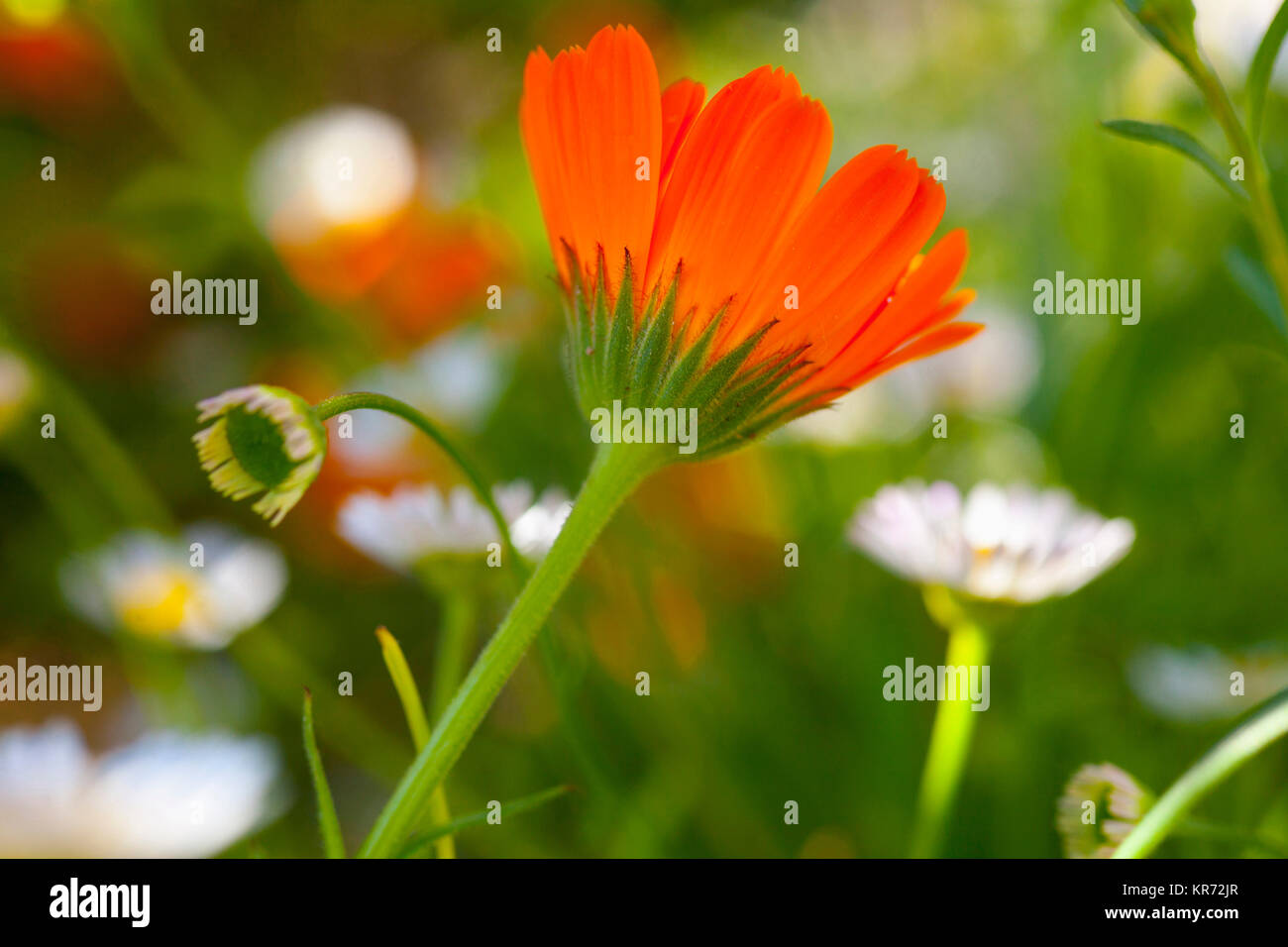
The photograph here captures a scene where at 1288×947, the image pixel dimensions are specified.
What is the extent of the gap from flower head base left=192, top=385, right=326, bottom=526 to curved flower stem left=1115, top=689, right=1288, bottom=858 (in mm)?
155

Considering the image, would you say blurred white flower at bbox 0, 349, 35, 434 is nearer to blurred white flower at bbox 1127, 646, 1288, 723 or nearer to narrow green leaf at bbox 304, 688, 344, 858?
narrow green leaf at bbox 304, 688, 344, 858

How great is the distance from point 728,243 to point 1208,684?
0.29 meters

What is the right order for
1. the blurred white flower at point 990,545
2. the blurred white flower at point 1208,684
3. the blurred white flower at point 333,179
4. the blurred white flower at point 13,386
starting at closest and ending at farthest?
1. the blurred white flower at point 990,545
2. the blurred white flower at point 1208,684
3. the blurred white flower at point 13,386
4. the blurred white flower at point 333,179

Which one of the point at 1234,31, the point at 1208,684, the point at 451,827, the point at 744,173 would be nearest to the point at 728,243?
the point at 744,173

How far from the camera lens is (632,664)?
21.1 inches

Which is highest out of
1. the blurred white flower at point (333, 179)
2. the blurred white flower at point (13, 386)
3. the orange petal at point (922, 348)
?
the blurred white flower at point (333, 179)

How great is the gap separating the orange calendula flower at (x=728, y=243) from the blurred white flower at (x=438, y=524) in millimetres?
65

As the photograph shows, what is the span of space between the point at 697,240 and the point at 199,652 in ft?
1.58

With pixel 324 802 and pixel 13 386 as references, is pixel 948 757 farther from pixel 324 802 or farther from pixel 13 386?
pixel 13 386

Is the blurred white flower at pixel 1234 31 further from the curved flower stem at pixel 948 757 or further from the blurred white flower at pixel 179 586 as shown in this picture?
the blurred white flower at pixel 179 586

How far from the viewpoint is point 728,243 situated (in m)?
0.21

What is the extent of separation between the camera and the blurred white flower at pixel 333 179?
71 centimetres

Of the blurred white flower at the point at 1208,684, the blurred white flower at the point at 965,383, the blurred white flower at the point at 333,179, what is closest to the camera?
the blurred white flower at the point at 1208,684

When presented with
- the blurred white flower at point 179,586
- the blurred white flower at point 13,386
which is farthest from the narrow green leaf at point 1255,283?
the blurred white flower at point 13,386
